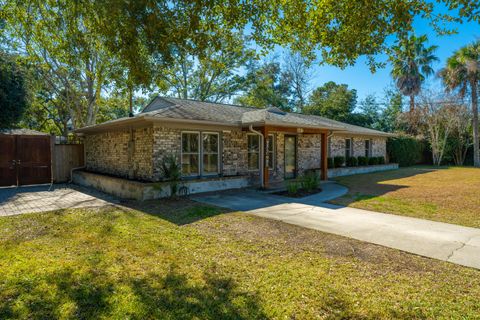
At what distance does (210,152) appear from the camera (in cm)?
1107

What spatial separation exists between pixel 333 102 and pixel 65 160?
84.6 feet

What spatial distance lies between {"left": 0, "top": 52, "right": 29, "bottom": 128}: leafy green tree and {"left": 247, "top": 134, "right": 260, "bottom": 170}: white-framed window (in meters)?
10.2

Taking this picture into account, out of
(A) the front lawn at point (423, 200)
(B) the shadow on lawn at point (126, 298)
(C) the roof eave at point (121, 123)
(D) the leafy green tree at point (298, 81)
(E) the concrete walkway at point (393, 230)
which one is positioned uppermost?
(D) the leafy green tree at point (298, 81)

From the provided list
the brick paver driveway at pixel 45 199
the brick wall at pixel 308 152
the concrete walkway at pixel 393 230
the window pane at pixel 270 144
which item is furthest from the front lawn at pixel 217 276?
the brick wall at pixel 308 152

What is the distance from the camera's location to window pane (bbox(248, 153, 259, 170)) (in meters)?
12.4

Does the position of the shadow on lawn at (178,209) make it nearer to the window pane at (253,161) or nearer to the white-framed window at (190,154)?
the white-framed window at (190,154)

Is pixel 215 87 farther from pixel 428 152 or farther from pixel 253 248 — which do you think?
pixel 253 248

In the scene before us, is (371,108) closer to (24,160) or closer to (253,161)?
(253,161)

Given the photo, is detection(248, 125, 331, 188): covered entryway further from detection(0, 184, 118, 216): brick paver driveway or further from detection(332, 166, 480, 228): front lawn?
detection(0, 184, 118, 216): brick paver driveway

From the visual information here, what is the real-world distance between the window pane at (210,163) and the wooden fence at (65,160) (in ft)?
25.2

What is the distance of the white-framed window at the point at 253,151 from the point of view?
1235 cm

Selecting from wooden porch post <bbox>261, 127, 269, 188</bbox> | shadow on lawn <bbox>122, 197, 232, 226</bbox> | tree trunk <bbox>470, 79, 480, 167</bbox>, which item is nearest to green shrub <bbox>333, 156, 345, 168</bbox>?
wooden porch post <bbox>261, 127, 269, 188</bbox>

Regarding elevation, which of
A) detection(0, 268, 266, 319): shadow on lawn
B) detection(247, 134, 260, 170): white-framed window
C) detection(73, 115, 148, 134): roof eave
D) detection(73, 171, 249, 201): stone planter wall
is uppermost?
detection(73, 115, 148, 134): roof eave

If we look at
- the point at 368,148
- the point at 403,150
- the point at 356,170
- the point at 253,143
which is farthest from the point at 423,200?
the point at 403,150
